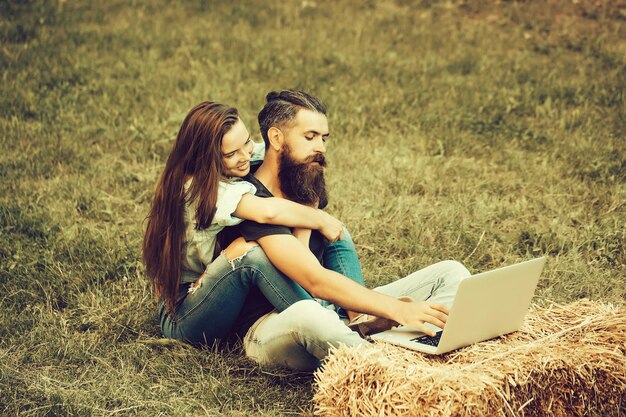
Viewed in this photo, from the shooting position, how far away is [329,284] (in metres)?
3.70

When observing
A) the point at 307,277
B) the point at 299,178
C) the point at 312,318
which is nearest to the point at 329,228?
the point at 299,178

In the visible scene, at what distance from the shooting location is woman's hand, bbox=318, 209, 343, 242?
4.06 m

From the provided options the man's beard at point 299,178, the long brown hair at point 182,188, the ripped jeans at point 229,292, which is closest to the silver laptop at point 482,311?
the ripped jeans at point 229,292

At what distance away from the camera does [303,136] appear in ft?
13.8

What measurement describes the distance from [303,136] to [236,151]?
0.44 m

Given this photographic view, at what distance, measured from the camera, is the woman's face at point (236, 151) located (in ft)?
12.8

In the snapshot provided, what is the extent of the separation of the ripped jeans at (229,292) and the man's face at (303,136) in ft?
2.16

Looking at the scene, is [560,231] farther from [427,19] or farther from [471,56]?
[427,19]

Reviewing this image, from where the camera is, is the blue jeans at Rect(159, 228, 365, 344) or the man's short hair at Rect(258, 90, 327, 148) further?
the man's short hair at Rect(258, 90, 327, 148)

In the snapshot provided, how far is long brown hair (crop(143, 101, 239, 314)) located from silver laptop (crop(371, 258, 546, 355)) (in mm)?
1017

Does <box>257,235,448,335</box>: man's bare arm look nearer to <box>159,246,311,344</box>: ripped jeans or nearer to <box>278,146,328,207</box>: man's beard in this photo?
<box>159,246,311,344</box>: ripped jeans

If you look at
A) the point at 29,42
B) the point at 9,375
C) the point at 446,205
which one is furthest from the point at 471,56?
the point at 9,375

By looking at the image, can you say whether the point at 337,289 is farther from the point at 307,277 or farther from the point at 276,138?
the point at 276,138

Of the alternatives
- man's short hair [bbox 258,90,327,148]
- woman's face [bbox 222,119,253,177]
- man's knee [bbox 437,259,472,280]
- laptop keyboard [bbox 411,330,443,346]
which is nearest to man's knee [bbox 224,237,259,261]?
woman's face [bbox 222,119,253,177]
